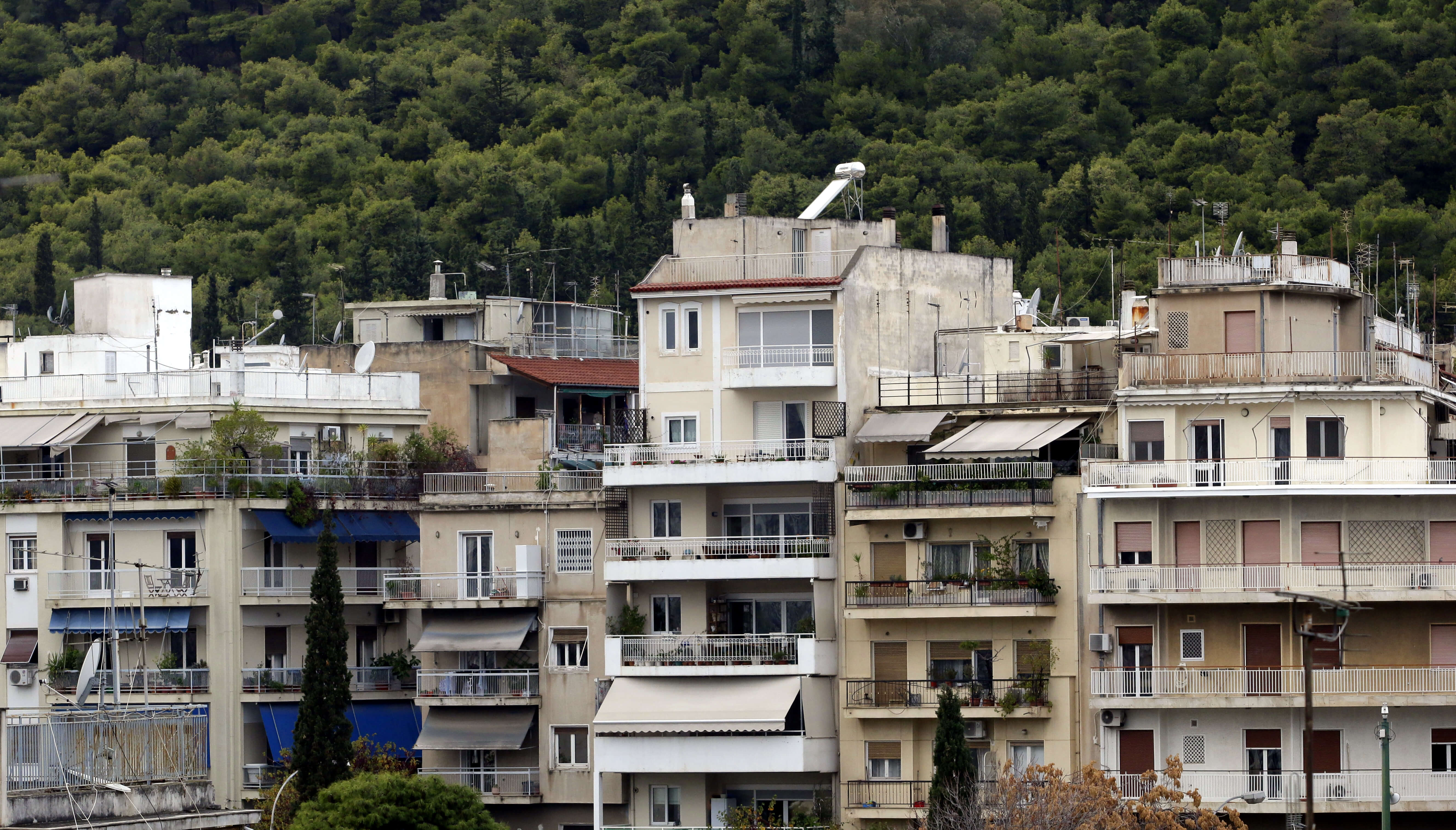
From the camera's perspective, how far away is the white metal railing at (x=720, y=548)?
210ft

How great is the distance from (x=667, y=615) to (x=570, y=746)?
4.31 m

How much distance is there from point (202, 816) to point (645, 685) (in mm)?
11304

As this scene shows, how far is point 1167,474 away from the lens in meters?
60.1

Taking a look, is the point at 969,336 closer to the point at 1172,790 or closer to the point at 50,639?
the point at 1172,790

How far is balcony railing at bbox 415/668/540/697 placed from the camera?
6725 centimetres

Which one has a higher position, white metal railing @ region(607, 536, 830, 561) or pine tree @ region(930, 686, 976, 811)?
white metal railing @ region(607, 536, 830, 561)

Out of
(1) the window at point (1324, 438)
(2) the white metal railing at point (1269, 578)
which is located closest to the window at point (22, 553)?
(2) the white metal railing at point (1269, 578)

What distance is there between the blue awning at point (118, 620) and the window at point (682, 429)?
14391 millimetres

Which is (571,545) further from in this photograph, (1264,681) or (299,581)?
(1264,681)

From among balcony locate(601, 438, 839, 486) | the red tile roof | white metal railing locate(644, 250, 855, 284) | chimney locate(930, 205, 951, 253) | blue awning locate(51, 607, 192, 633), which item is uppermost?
chimney locate(930, 205, 951, 253)

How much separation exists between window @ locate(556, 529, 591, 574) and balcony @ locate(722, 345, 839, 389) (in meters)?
5.58

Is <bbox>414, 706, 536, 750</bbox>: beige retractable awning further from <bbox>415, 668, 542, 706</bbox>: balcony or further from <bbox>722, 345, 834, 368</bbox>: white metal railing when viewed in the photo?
<bbox>722, 345, 834, 368</bbox>: white metal railing

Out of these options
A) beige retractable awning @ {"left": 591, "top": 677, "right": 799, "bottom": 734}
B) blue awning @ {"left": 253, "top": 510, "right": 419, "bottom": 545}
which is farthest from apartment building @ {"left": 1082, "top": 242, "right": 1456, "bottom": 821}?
blue awning @ {"left": 253, "top": 510, "right": 419, "bottom": 545}

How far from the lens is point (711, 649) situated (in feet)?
210
